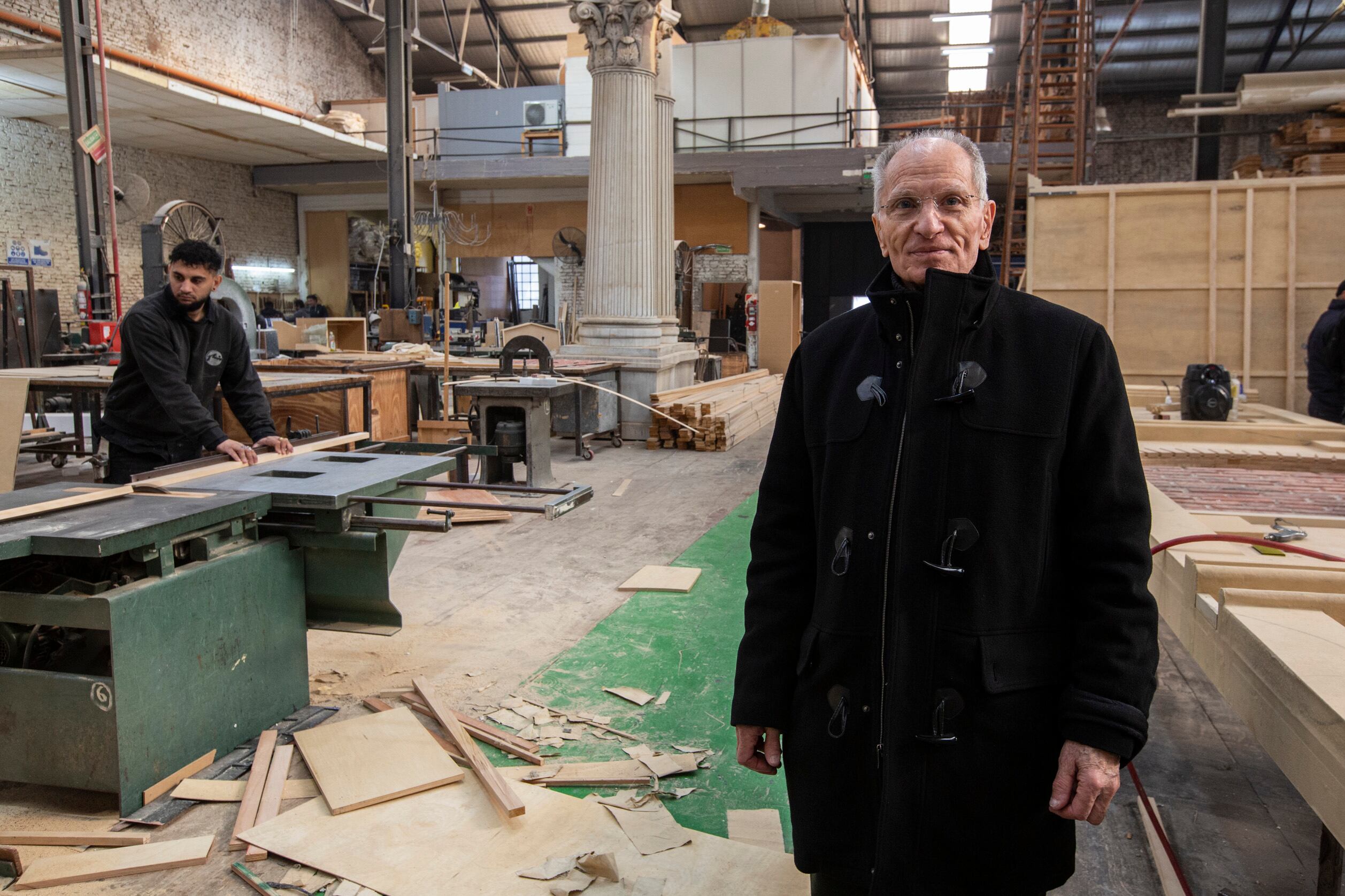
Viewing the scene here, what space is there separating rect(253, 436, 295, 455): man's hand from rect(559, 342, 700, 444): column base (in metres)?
6.40

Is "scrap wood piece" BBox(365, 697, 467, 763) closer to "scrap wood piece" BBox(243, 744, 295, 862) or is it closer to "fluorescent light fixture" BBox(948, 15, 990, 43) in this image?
"scrap wood piece" BBox(243, 744, 295, 862)

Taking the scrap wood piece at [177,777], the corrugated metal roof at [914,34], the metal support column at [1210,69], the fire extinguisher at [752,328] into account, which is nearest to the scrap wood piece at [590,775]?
the scrap wood piece at [177,777]

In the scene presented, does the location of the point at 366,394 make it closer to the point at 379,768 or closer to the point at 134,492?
the point at 134,492

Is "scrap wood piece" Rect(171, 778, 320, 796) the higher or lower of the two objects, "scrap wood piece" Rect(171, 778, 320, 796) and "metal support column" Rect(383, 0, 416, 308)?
the lower

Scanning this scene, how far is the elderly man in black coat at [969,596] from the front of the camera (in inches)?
61.4

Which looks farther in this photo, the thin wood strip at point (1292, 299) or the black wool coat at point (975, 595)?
the thin wood strip at point (1292, 299)

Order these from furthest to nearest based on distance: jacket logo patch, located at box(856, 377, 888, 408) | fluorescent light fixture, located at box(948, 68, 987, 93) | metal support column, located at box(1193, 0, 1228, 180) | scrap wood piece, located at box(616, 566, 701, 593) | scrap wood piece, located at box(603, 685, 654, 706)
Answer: fluorescent light fixture, located at box(948, 68, 987, 93), metal support column, located at box(1193, 0, 1228, 180), scrap wood piece, located at box(616, 566, 701, 593), scrap wood piece, located at box(603, 685, 654, 706), jacket logo patch, located at box(856, 377, 888, 408)

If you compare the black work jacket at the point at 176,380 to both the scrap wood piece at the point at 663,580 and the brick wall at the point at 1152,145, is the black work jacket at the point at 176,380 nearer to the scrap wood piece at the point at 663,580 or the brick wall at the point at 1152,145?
the scrap wood piece at the point at 663,580

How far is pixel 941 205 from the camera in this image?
5.67 feet

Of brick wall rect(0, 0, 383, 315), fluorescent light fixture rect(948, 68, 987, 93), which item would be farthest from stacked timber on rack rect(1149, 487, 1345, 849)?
fluorescent light fixture rect(948, 68, 987, 93)

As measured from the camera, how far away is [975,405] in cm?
160

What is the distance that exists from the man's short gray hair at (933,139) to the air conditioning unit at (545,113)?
66.1 feet

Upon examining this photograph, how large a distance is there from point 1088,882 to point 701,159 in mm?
17612

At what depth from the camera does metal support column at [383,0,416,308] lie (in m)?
13.3
